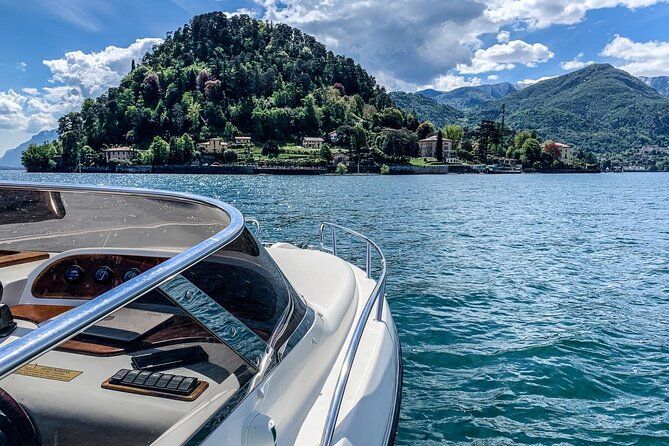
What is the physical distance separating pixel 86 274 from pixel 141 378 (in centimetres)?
191

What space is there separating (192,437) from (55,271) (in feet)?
7.58

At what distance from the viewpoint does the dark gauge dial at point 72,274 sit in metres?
3.50

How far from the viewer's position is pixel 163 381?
198 cm

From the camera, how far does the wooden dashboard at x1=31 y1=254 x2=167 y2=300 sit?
11.3 ft

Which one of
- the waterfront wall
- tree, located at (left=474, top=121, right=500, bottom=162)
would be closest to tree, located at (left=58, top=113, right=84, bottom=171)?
the waterfront wall

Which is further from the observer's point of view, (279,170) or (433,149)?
(433,149)

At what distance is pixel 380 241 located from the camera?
20.5 meters

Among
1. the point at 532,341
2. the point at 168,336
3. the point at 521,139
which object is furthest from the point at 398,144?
the point at 168,336

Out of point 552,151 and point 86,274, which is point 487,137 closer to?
point 552,151

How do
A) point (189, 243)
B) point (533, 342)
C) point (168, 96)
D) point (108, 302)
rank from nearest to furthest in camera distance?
1. point (108, 302)
2. point (189, 243)
3. point (533, 342)
4. point (168, 96)

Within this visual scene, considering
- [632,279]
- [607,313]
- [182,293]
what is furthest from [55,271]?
[632,279]

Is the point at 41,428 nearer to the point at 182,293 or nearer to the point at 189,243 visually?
the point at 182,293

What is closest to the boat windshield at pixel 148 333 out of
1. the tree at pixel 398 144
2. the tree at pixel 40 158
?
the tree at pixel 398 144

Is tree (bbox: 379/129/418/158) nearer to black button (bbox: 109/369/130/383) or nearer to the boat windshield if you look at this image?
the boat windshield
